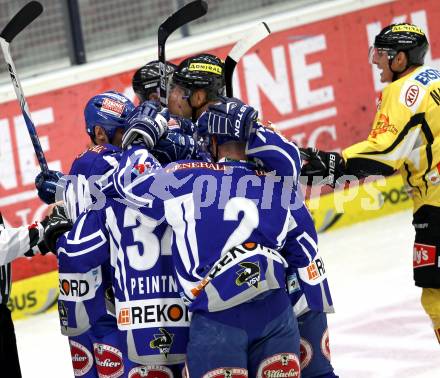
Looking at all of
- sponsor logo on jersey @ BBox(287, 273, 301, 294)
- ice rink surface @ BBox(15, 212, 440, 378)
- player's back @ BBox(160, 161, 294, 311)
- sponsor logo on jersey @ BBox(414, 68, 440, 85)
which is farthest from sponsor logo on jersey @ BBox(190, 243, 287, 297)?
ice rink surface @ BBox(15, 212, 440, 378)

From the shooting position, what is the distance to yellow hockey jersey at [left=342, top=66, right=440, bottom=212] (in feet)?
16.3

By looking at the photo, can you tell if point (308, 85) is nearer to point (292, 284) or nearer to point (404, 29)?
point (404, 29)

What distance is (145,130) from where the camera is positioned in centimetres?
414

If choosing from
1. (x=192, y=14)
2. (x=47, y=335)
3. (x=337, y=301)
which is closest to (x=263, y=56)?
(x=337, y=301)

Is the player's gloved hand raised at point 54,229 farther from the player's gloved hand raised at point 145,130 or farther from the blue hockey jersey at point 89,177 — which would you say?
the player's gloved hand raised at point 145,130

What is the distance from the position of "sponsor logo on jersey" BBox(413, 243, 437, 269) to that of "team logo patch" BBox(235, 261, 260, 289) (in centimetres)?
153

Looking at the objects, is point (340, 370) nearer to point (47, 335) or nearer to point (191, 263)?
point (47, 335)

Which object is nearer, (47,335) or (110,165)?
(110,165)

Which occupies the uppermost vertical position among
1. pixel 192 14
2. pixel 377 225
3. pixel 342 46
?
pixel 192 14

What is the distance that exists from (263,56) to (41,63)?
1.49 meters

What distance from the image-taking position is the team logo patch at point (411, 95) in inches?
197

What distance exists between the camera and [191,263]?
Result: 380cm

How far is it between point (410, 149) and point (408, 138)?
56 mm

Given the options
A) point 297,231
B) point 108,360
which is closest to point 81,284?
point 108,360
